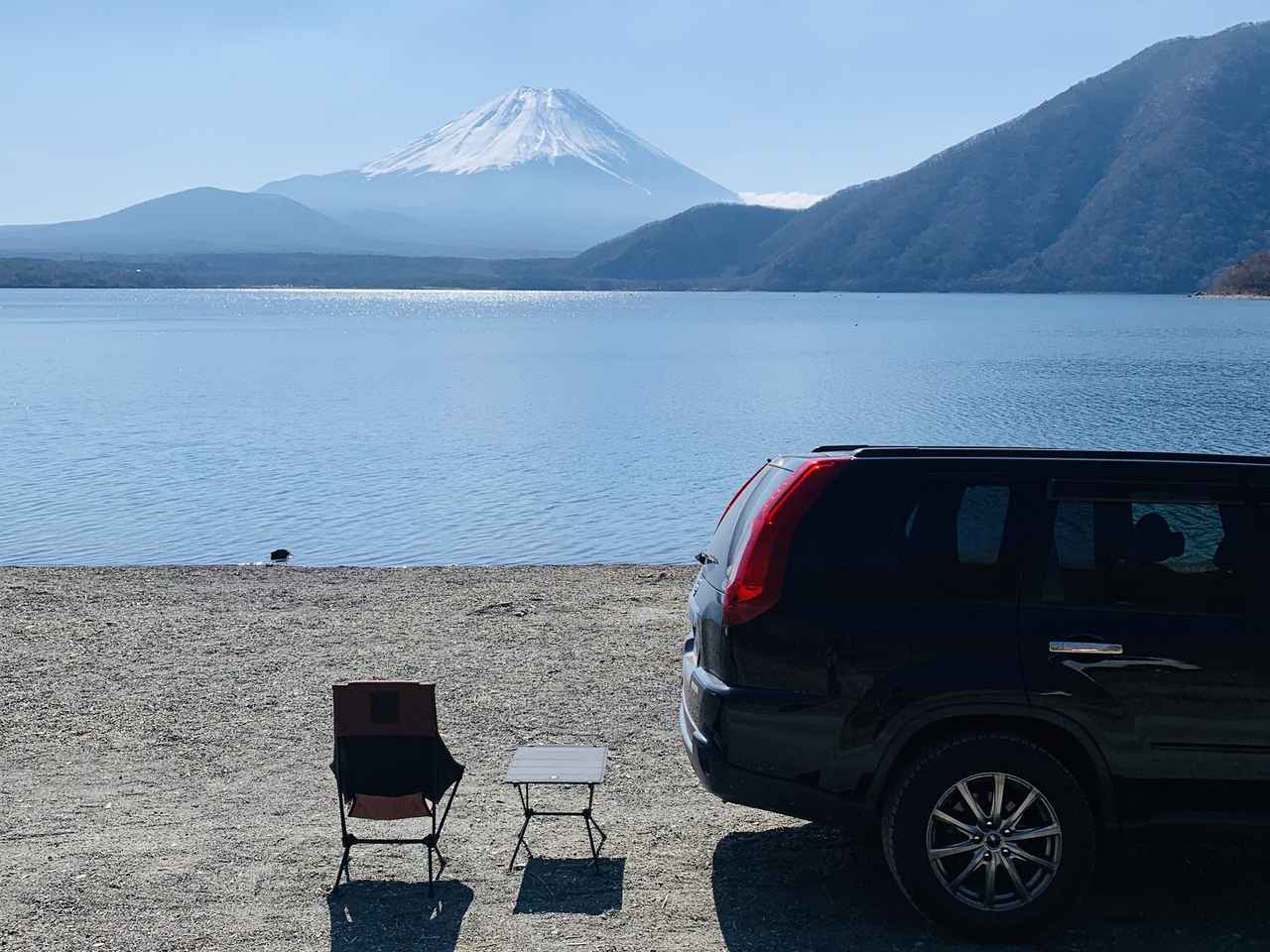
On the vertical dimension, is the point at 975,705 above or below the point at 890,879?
above

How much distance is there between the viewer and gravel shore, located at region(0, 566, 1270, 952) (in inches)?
244

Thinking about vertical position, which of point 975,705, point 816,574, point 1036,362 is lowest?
point 1036,362

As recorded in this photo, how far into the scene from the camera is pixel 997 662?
584 centimetres

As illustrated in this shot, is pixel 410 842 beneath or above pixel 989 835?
beneath

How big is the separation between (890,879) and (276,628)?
8.20 metres

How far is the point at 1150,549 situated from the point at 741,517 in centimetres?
173

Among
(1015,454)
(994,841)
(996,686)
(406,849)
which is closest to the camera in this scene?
(996,686)

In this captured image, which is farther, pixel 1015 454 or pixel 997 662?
pixel 1015 454

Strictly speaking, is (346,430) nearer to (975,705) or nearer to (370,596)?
(370,596)

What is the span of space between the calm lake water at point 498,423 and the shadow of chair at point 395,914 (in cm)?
1735

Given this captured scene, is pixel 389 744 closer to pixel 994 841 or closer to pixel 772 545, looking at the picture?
pixel 772 545

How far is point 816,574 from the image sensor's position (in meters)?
5.95

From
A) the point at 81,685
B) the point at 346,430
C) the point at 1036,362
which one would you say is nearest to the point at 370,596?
the point at 81,685

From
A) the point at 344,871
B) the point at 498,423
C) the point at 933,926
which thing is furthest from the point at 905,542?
the point at 498,423
